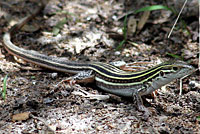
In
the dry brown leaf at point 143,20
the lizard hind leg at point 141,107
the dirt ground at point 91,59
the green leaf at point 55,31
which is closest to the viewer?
the dirt ground at point 91,59

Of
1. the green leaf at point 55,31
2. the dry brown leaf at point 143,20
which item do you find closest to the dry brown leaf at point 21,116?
the green leaf at point 55,31

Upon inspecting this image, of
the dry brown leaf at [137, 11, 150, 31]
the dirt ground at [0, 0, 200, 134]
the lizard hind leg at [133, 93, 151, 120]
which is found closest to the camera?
the dirt ground at [0, 0, 200, 134]

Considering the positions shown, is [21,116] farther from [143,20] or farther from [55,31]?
[143,20]

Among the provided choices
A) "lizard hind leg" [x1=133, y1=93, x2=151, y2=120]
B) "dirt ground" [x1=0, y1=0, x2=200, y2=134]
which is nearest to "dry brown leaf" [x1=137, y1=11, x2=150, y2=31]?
"dirt ground" [x1=0, y1=0, x2=200, y2=134]

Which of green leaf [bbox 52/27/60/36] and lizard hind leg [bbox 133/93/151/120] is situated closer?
lizard hind leg [bbox 133/93/151/120]

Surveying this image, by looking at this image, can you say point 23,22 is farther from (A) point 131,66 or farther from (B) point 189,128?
(B) point 189,128

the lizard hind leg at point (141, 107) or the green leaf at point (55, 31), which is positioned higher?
the green leaf at point (55, 31)

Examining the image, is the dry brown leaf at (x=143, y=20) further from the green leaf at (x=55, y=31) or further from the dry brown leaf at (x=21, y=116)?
the dry brown leaf at (x=21, y=116)

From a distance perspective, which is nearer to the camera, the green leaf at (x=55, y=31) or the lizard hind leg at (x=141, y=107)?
the lizard hind leg at (x=141, y=107)

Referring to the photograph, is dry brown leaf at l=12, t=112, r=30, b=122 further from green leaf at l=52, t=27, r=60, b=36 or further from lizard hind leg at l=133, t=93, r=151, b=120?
green leaf at l=52, t=27, r=60, b=36

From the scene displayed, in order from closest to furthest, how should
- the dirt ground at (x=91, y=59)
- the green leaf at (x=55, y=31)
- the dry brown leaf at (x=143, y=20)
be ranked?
Result: 1. the dirt ground at (x=91, y=59)
2. the green leaf at (x=55, y=31)
3. the dry brown leaf at (x=143, y=20)
